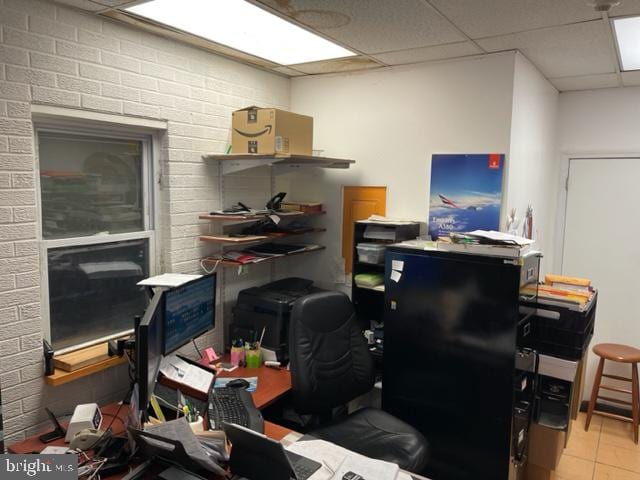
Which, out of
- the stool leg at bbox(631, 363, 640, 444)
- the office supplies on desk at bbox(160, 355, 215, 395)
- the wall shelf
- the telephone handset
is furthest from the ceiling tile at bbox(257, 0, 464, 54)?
the stool leg at bbox(631, 363, 640, 444)

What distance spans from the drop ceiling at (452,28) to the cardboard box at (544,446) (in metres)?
2.16

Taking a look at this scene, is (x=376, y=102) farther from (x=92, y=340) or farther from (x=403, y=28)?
(x=92, y=340)

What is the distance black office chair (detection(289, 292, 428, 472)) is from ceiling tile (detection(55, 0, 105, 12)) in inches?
66.9

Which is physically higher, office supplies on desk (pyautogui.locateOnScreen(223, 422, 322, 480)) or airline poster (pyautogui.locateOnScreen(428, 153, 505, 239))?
airline poster (pyautogui.locateOnScreen(428, 153, 505, 239))

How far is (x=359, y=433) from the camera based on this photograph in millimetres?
2426

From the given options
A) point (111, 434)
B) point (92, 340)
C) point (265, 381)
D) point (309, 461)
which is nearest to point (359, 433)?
point (265, 381)

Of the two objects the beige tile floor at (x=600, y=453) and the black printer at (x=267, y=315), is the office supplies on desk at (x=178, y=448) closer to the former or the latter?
the black printer at (x=267, y=315)

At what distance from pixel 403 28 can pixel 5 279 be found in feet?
7.20

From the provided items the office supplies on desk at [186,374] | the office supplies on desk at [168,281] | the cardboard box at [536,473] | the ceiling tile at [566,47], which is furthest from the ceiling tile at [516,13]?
the cardboard box at [536,473]

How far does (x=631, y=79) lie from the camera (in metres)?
3.41

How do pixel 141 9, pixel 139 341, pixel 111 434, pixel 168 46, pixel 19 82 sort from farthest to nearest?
pixel 168 46
pixel 141 9
pixel 19 82
pixel 111 434
pixel 139 341

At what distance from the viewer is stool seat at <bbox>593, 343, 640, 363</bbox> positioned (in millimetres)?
3451

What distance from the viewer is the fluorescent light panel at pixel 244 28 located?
2.21 meters

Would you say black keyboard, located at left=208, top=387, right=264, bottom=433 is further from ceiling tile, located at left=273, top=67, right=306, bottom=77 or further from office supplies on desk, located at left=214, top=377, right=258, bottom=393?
ceiling tile, located at left=273, top=67, right=306, bottom=77
